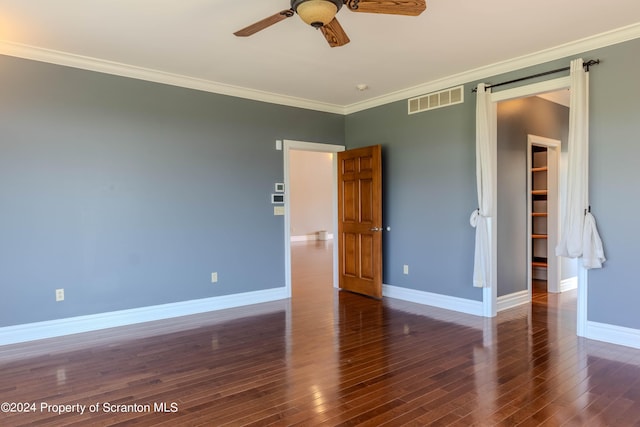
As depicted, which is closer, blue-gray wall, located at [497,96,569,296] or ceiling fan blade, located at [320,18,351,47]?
ceiling fan blade, located at [320,18,351,47]

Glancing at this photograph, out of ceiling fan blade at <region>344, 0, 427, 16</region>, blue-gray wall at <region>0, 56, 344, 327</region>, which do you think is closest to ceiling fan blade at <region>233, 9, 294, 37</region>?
ceiling fan blade at <region>344, 0, 427, 16</region>

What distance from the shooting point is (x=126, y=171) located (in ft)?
13.9

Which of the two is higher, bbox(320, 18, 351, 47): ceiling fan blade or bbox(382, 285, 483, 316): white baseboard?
bbox(320, 18, 351, 47): ceiling fan blade

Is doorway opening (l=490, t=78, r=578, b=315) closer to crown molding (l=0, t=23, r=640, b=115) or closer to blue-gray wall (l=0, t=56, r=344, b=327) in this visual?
crown molding (l=0, t=23, r=640, b=115)

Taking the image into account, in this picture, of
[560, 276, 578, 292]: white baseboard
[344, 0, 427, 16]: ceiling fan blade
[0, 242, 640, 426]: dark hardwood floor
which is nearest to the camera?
[344, 0, 427, 16]: ceiling fan blade

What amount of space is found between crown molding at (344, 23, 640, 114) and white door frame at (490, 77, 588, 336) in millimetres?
232

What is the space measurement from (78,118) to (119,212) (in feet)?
3.30

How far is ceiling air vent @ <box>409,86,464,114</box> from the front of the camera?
15.1 feet

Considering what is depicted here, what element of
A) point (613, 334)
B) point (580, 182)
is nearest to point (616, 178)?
point (580, 182)

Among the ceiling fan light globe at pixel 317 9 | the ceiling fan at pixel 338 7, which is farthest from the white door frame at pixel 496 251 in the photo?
the ceiling fan light globe at pixel 317 9

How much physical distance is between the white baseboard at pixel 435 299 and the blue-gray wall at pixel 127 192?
1.54m

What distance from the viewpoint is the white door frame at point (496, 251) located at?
3.69m

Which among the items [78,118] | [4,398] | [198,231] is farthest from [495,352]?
[78,118]

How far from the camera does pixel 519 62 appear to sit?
4.05 metres
